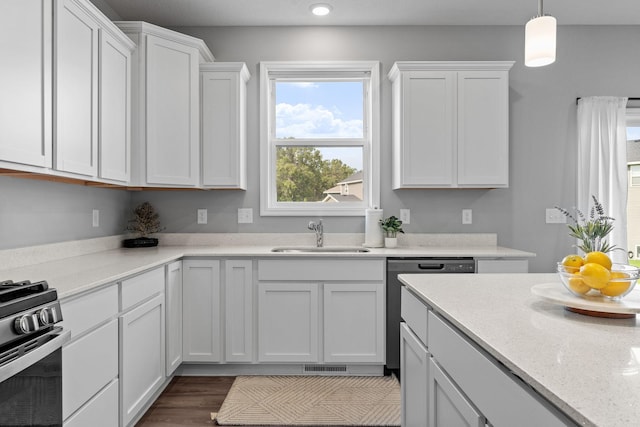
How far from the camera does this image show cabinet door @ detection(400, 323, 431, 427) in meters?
1.34

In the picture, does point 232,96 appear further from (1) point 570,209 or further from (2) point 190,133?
(1) point 570,209

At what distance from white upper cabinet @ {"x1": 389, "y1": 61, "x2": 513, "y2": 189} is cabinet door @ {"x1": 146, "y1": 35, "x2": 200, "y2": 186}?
1582mm

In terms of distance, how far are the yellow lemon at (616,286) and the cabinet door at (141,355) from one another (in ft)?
6.35

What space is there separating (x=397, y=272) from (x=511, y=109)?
178 centimetres

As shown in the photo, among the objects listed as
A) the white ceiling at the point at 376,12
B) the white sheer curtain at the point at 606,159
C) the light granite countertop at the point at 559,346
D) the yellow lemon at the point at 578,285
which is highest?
the white ceiling at the point at 376,12

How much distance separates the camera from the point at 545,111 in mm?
3229

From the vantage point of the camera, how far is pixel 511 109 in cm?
323

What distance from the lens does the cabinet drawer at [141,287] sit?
1864 mm

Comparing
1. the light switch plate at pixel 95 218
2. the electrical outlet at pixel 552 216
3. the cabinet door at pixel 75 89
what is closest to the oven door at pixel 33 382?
the cabinet door at pixel 75 89

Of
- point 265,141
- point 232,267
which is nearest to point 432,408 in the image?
point 232,267

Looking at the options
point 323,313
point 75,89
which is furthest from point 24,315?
point 323,313

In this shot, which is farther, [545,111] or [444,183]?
[545,111]

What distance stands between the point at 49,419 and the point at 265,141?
243 cm

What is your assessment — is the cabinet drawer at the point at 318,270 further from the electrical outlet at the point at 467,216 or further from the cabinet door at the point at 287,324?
the electrical outlet at the point at 467,216
